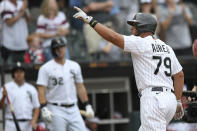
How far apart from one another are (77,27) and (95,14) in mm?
523

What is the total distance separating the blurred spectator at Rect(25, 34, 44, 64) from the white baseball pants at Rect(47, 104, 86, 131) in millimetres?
2403

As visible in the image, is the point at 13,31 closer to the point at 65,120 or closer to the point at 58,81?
the point at 58,81

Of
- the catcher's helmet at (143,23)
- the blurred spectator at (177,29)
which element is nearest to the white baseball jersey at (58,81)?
the catcher's helmet at (143,23)

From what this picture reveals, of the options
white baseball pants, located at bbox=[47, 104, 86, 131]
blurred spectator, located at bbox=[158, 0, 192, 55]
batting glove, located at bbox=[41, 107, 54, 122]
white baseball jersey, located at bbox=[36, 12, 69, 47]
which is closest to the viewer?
batting glove, located at bbox=[41, 107, 54, 122]

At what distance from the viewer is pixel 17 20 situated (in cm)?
1196

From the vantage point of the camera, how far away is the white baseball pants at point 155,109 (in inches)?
275

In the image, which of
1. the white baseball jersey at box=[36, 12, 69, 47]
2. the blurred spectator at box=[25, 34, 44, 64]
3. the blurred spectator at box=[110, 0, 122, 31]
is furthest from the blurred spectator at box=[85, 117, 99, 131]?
the blurred spectator at box=[110, 0, 122, 31]

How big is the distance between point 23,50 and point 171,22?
10.8ft

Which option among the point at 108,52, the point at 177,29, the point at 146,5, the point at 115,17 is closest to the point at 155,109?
the point at 108,52

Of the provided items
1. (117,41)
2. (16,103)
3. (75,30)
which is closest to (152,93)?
(117,41)

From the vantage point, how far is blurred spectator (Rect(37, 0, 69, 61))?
11.8m

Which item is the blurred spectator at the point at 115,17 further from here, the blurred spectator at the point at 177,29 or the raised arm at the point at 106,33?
the raised arm at the point at 106,33

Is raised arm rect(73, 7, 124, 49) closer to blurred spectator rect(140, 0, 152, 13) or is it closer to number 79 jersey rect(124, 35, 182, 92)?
number 79 jersey rect(124, 35, 182, 92)

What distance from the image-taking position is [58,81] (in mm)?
9586
